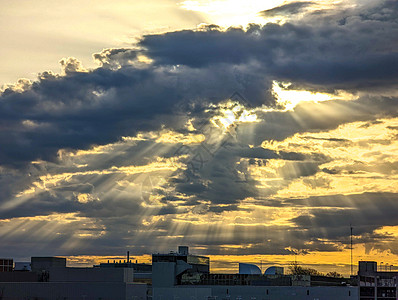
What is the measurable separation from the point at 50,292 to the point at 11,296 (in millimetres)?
10480

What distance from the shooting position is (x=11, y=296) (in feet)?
630

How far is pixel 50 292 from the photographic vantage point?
7805 inches
